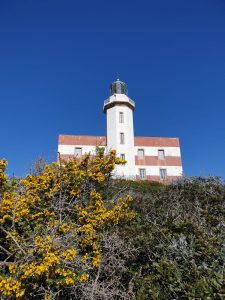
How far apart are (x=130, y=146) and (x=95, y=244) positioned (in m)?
25.7

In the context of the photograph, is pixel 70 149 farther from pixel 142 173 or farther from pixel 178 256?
pixel 178 256

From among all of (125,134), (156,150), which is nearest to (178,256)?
(125,134)

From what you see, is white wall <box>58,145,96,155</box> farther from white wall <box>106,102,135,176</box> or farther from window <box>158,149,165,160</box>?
window <box>158,149,165,160</box>

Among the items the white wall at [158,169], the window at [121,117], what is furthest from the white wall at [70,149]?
the white wall at [158,169]

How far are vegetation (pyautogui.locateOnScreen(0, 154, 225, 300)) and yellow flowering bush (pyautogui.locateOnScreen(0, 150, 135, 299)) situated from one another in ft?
0.05

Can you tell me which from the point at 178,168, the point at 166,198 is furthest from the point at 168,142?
the point at 166,198

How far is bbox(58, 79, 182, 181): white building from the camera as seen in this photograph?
1198 inches

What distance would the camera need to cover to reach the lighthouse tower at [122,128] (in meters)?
29.8

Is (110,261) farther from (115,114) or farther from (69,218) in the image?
(115,114)

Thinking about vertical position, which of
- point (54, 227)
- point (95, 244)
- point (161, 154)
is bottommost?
point (95, 244)

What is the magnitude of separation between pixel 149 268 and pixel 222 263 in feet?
3.78

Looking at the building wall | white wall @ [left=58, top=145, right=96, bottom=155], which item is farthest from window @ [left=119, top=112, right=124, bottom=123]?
white wall @ [left=58, top=145, right=96, bottom=155]

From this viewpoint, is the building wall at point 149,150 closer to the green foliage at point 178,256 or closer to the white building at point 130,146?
the white building at point 130,146

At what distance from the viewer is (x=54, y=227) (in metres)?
4.72
